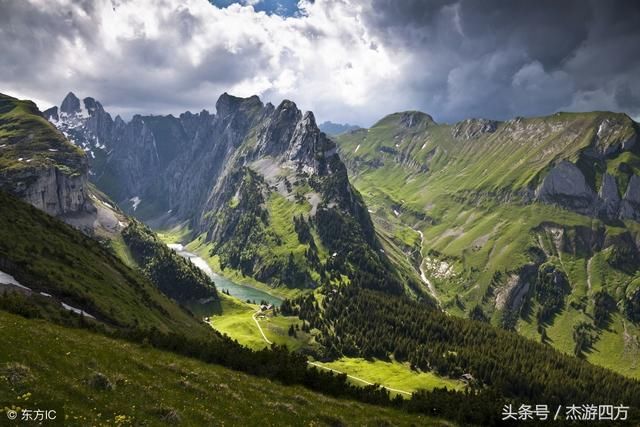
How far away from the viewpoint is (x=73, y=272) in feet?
406

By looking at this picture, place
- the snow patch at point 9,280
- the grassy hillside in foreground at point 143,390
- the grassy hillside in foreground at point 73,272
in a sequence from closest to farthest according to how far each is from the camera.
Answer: the grassy hillside in foreground at point 143,390 < the snow patch at point 9,280 < the grassy hillside in foreground at point 73,272

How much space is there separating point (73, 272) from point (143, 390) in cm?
10592

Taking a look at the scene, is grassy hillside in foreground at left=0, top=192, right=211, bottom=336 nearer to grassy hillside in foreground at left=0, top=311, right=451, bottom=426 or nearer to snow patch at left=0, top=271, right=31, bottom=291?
snow patch at left=0, top=271, right=31, bottom=291

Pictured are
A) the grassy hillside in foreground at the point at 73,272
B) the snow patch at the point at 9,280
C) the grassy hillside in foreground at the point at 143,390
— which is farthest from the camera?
the grassy hillside in foreground at the point at 73,272

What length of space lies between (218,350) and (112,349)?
16.4m

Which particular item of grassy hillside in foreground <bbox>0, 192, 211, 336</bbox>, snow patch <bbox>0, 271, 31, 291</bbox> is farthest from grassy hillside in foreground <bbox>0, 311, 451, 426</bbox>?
grassy hillside in foreground <bbox>0, 192, 211, 336</bbox>

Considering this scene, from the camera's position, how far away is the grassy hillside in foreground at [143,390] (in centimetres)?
2673

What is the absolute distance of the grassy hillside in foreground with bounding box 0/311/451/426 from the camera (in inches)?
1053

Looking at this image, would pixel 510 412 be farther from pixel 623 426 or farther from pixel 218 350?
pixel 218 350

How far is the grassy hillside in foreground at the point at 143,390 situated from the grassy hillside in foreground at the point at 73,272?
62878mm

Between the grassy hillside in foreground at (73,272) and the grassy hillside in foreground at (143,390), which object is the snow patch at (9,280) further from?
the grassy hillside in foreground at (143,390)

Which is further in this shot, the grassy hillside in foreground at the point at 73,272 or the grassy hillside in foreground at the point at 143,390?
the grassy hillside in foreground at the point at 73,272

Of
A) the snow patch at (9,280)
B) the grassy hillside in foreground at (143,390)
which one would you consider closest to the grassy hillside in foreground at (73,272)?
the snow patch at (9,280)

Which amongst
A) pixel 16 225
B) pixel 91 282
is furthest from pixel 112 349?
pixel 16 225
